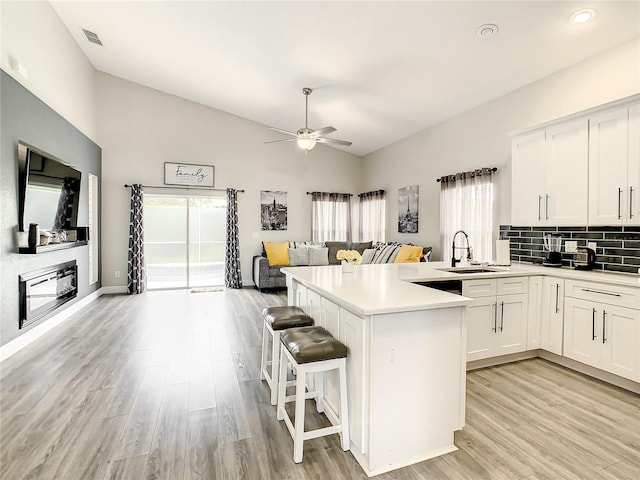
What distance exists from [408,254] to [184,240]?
4.55 m

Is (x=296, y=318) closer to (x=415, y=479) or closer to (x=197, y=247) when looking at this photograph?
(x=415, y=479)

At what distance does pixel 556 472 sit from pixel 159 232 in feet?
22.6

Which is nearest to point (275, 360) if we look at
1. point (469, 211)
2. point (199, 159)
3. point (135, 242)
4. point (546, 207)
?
point (546, 207)

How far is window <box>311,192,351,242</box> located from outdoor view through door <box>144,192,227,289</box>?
2.05 meters

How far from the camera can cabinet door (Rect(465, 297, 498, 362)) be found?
113 inches

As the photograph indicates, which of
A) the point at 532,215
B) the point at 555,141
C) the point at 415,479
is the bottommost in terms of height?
the point at 415,479

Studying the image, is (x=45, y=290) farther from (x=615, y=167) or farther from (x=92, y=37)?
(x=615, y=167)

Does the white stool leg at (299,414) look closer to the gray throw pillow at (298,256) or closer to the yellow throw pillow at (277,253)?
the yellow throw pillow at (277,253)

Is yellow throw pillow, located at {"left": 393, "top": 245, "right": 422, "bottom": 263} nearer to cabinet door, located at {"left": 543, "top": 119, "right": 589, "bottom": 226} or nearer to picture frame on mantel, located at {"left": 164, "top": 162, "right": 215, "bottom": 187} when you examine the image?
cabinet door, located at {"left": 543, "top": 119, "right": 589, "bottom": 226}

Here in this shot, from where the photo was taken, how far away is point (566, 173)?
314cm

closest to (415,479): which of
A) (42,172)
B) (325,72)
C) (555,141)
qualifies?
(555,141)

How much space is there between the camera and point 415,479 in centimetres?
167

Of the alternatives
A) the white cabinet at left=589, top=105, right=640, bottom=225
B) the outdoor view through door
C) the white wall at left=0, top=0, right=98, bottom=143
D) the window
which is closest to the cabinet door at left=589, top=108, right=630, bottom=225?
the white cabinet at left=589, top=105, right=640, bottom=225

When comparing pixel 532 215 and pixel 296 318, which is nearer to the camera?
pixel 296 318
